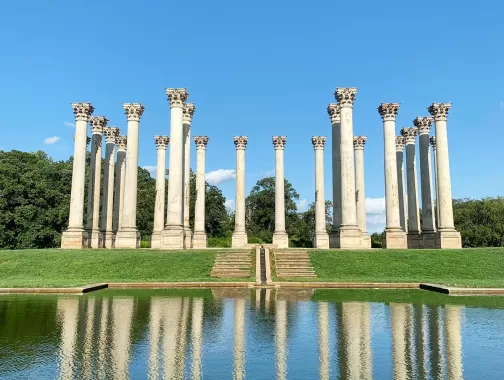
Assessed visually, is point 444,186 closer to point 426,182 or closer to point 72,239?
point 426,182

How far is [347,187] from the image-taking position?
1887 inches

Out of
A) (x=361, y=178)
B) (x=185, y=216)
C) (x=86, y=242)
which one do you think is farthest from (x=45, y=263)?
(x=361, y=178)

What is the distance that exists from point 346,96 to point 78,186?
109 feet

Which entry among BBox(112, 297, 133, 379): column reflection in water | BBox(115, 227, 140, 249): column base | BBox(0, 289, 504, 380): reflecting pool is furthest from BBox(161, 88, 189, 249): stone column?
BBox(112, 297, 133, 379): column reflection in water

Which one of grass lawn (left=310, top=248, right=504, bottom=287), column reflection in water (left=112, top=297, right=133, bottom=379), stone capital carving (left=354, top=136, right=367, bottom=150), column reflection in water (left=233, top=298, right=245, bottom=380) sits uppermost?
stone capital carving (left=354, top=136, right=367, bottom=150)

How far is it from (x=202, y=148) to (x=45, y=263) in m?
30.4

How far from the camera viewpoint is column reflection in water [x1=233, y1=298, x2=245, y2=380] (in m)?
10.5

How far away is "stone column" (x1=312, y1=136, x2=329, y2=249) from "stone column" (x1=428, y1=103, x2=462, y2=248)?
585 inches

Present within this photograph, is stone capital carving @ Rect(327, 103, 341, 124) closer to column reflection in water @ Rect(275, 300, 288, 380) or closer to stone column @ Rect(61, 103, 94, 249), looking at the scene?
stone column @ Rect(61, 103, 94, 249)

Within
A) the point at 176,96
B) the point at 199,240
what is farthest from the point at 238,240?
the point at 176,96

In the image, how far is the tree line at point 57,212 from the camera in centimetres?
7031

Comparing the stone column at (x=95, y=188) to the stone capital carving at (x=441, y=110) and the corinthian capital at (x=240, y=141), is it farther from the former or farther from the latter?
the stone capital carving at (x=441, y=110)

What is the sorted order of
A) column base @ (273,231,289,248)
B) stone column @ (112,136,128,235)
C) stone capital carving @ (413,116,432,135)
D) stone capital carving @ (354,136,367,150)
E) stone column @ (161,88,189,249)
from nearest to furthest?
stone column @ (161,88,189,249), stone capital carving @ (413,116,432,135), column base @ (273,231,289,248), stone column @ (112,136,128,235), stone capital carving @ (354,136,367,150)

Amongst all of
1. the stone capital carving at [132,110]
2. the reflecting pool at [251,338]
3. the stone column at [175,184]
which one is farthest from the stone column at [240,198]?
the reflecting pool at [251,338]
